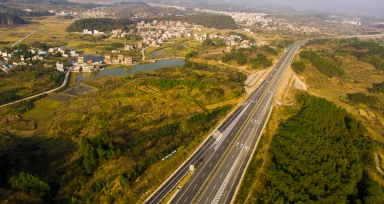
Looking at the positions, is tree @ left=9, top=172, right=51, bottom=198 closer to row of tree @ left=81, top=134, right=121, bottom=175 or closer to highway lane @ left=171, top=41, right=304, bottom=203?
row of tree @ left=81, top=134, right=121, bottom=175

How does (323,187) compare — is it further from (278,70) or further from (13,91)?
(13,91)

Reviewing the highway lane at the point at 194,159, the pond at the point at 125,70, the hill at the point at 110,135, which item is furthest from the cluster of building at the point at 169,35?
the highway lane at the point at 194,159

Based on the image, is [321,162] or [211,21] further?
[211,21]

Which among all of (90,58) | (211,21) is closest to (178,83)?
(90,58)

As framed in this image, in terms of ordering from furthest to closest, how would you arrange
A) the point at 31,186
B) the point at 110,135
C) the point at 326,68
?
1. the point at 326,68
2. the point at 110,135
3. the point at 31,186

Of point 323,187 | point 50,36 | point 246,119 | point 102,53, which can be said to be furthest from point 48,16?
point 323,187

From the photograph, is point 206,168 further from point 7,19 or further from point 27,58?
point 7,19

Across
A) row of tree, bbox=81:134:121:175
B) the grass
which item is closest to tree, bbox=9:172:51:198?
row of tree, bbox=81:134:121:175

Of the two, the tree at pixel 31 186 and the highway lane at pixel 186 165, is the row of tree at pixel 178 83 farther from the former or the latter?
the tree at pixel 31 186
